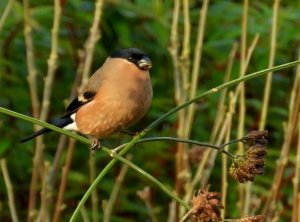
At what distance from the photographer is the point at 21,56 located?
4555mm

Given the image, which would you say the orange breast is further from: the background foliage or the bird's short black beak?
the background foliage

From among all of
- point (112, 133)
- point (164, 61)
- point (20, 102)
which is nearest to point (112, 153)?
point (112, 133)

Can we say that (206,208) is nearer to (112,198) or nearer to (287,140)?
(112,198)

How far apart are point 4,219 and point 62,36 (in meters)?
0.93

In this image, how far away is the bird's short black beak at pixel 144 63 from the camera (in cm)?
324

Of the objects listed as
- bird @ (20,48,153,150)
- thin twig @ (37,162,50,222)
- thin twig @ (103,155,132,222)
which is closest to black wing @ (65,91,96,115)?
bird @ (20,48,153,150)

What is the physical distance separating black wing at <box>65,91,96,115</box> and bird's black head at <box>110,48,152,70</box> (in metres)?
0.17

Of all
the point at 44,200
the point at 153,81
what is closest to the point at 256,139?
the point at 44,200

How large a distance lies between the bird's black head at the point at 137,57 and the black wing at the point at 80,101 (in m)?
0.17

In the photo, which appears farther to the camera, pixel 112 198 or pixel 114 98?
pixel 112 198

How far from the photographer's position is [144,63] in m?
3.25

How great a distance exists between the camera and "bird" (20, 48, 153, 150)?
314 centimetres

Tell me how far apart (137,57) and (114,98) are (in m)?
0.18

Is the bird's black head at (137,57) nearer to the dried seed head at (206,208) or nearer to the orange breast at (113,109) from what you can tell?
the orange breast at (113,109)
